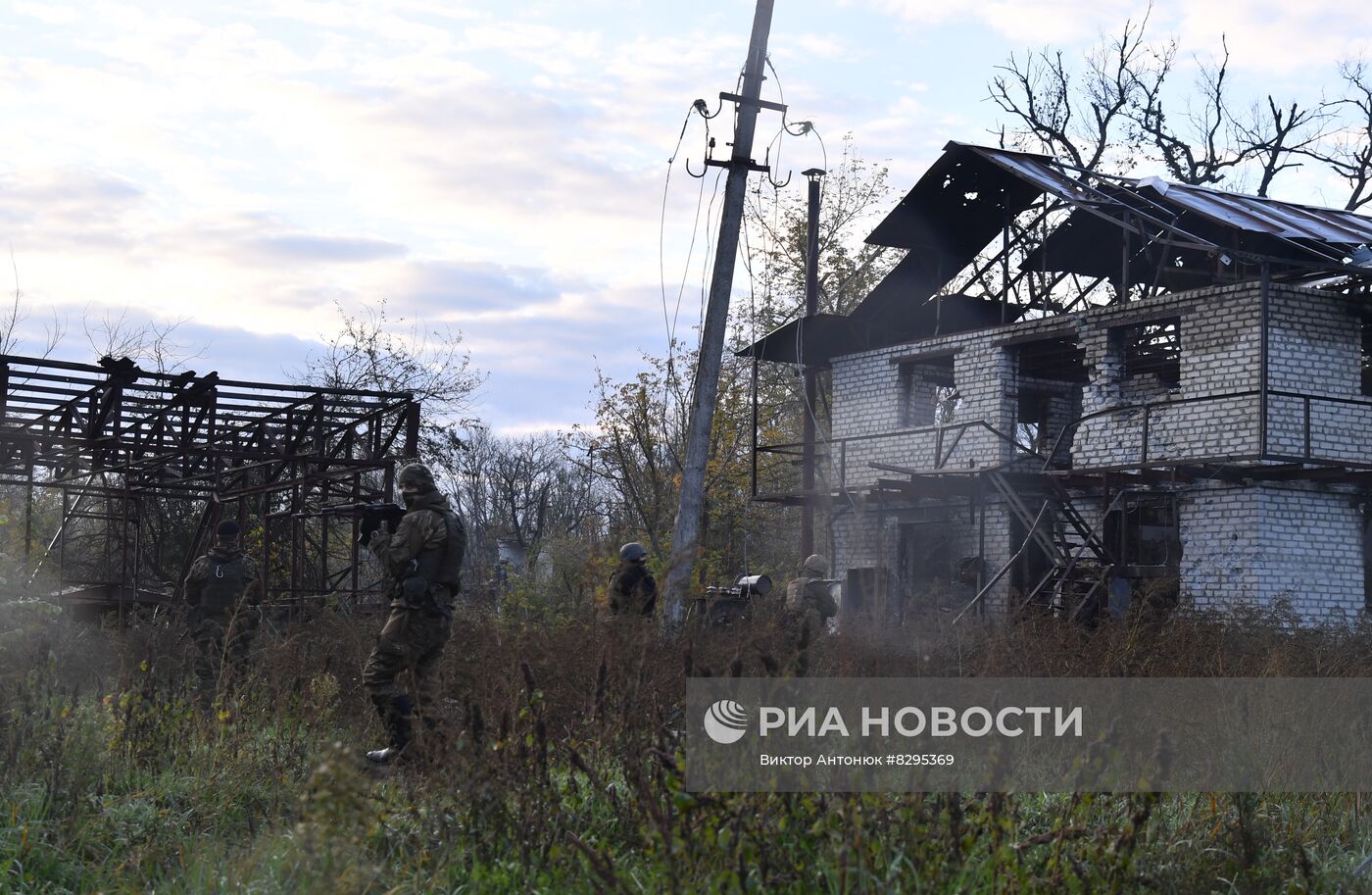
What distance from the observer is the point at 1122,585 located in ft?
58.8

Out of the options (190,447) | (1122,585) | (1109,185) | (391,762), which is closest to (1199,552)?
(1122,585)

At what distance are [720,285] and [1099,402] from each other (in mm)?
8705

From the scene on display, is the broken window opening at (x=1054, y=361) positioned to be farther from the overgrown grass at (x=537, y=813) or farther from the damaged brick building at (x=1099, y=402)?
the overgrown grass at (x=537, y=813)

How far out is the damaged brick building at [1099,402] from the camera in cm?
1853

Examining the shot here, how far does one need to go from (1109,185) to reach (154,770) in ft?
58.5

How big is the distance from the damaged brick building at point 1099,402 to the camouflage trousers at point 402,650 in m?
8.04

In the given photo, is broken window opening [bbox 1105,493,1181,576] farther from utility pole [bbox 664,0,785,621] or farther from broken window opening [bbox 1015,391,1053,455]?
utility pole [bbox 664,0,785,621]

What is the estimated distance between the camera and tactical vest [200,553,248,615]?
11.9m

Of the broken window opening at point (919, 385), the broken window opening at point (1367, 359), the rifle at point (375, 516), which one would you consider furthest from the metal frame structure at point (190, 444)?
the broken window opening at point (1367, 359)

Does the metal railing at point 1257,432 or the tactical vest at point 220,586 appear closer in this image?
the tactical vest at point 220,586

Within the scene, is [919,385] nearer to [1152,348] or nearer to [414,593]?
[1152,348]

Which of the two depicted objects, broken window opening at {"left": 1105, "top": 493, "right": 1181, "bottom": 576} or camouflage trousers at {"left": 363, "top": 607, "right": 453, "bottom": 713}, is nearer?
camouflage trousers at {"left": 363, "top": 607, "right": 453, "bottom": 713}

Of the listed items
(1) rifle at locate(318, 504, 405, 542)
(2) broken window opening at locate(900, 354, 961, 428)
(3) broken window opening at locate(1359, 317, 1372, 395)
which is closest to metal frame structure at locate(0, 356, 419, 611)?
(1) rifle at locate(318, 504, 405, 542)

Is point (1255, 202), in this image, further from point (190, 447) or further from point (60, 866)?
point (60, 866)
